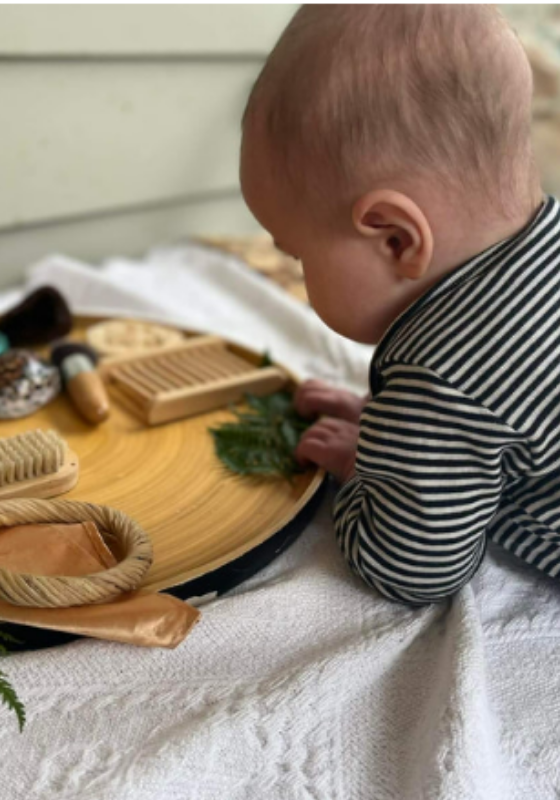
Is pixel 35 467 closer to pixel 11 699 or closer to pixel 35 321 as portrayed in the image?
pixel 11 699

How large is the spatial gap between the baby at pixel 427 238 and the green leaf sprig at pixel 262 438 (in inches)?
5.7

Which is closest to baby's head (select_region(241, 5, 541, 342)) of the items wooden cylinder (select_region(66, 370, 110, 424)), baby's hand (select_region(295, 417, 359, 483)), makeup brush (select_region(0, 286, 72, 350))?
baby's hand (select_region(295, 417, 359, 483))

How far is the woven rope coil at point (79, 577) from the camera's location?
→ 1.67 feet

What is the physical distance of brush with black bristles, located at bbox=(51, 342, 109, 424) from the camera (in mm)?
796

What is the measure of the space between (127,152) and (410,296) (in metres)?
0.87

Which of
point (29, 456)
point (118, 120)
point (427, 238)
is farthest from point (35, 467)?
point (118, 120)

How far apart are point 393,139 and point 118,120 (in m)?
0.89

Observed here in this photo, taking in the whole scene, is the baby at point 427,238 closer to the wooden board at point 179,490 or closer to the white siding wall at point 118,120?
the wooden board at point 179,490

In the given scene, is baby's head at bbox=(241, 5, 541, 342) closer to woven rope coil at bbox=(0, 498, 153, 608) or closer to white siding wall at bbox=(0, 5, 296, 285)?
woven rope coil at bbox=(0, 498, 153, 608)

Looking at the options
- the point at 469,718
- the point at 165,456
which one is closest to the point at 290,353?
the point at 165,456

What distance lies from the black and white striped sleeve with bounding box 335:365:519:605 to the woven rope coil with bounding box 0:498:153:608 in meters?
0.17

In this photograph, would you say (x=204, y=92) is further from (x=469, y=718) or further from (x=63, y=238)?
(x=469, y=718)

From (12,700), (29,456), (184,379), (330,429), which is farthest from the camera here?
(184,379)

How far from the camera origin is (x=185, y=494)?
27.4 inches
